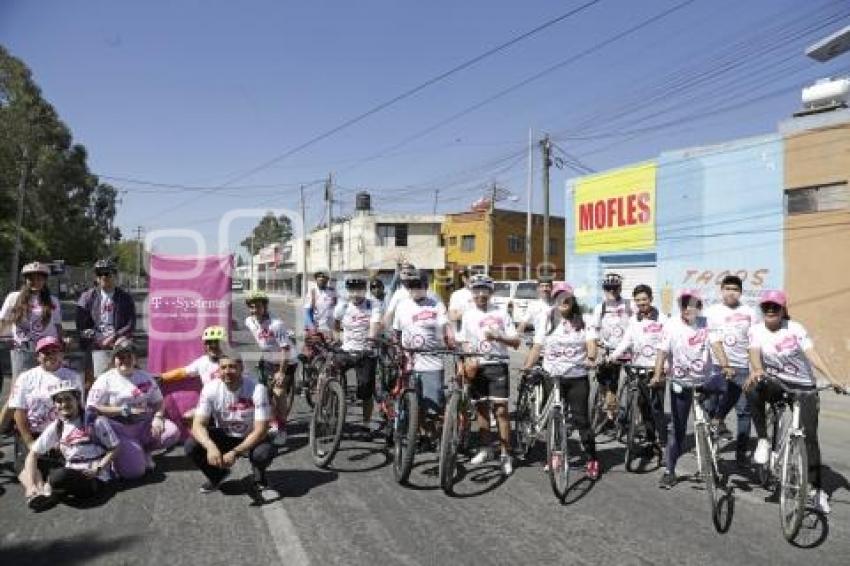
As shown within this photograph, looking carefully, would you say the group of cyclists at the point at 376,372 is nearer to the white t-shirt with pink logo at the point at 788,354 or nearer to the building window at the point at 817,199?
the white t-shirt with pink logo at the point at 788,354

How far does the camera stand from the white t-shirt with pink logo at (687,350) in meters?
6.77

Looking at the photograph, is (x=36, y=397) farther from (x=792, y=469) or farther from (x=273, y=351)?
(x=792, y=469)

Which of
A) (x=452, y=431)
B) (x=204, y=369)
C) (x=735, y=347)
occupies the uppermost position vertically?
(x=735, y=347)

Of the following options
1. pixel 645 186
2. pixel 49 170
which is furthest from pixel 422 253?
pixel 645 186

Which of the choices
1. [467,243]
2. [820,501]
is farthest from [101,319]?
[467,243]

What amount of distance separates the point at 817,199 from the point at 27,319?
51.5ft

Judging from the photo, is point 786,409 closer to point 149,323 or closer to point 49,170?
point 149,323

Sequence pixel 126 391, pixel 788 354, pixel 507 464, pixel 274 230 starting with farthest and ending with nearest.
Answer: pixel 274 230 → pixel 507 464 → pixel 126 391 → pixel 788 354

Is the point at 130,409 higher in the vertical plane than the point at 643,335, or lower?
lower

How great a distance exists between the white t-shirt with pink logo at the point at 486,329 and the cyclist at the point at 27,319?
14.0ft

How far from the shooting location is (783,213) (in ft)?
55.7

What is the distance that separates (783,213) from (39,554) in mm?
16700

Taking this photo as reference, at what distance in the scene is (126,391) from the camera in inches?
263

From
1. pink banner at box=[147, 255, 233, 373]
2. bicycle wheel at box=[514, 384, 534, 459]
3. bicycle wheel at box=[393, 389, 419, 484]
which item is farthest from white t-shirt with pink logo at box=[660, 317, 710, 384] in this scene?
pink banner at box=[147, 255, 233, 373]
